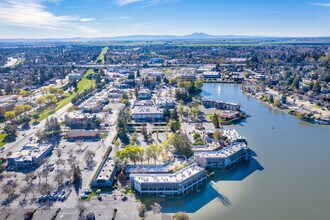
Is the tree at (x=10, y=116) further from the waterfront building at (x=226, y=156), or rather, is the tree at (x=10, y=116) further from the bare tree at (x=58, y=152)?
the waterfront building at (x=226, y=156)

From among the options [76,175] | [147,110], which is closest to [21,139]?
[76,175]

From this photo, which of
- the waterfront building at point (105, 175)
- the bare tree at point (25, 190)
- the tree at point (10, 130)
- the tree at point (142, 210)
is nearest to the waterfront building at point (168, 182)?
the waterfront building at point (105, 175)

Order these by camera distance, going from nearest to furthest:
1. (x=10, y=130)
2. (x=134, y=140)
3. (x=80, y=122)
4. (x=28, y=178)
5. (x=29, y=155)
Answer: (x=28, y=178) < (x=29, y=155) < (x=134, y=140) < (x=10, y=130) < (x=80, y=122)

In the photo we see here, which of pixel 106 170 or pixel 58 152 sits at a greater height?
pixel 106 170

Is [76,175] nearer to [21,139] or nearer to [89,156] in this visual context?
[89,156]

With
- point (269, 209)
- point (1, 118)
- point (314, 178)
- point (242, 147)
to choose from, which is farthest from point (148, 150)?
point (1, 118)

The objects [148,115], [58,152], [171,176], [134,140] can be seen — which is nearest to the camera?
[171,176]

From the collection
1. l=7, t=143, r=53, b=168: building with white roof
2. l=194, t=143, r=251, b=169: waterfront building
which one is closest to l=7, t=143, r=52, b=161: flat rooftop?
l=7, t=143, r=53, b=168: building with white roof
